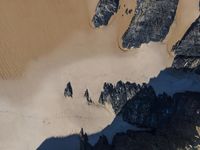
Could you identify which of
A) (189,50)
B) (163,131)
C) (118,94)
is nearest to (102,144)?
(118,94)

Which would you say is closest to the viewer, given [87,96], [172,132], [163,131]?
[172,132]

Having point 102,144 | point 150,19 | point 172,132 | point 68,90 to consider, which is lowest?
point 102,144

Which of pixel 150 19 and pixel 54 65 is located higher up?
pixel 150 19

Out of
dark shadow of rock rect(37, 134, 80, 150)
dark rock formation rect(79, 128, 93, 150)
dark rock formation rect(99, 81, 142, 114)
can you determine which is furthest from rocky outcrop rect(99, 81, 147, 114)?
dark shadow of rock rect(37, 134, 80, 150)

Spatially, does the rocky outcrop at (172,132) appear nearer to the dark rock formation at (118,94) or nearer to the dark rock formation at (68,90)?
the dark rock formation at (118,94)

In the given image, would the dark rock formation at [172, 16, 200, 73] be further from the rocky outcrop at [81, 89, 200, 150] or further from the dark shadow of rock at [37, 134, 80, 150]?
the dark shadow of rock at [37, 134, 80, 150]

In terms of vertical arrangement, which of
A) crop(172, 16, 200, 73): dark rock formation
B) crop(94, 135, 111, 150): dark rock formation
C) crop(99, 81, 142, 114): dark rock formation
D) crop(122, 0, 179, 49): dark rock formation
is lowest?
crop(94, 135, 111, 150): dark rock formation

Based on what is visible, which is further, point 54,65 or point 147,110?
point 147,110

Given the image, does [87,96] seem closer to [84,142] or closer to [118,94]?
[118,94]

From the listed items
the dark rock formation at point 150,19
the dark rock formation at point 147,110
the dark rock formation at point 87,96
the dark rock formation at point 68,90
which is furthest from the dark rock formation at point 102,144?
the dark rock formation at point 150,19
